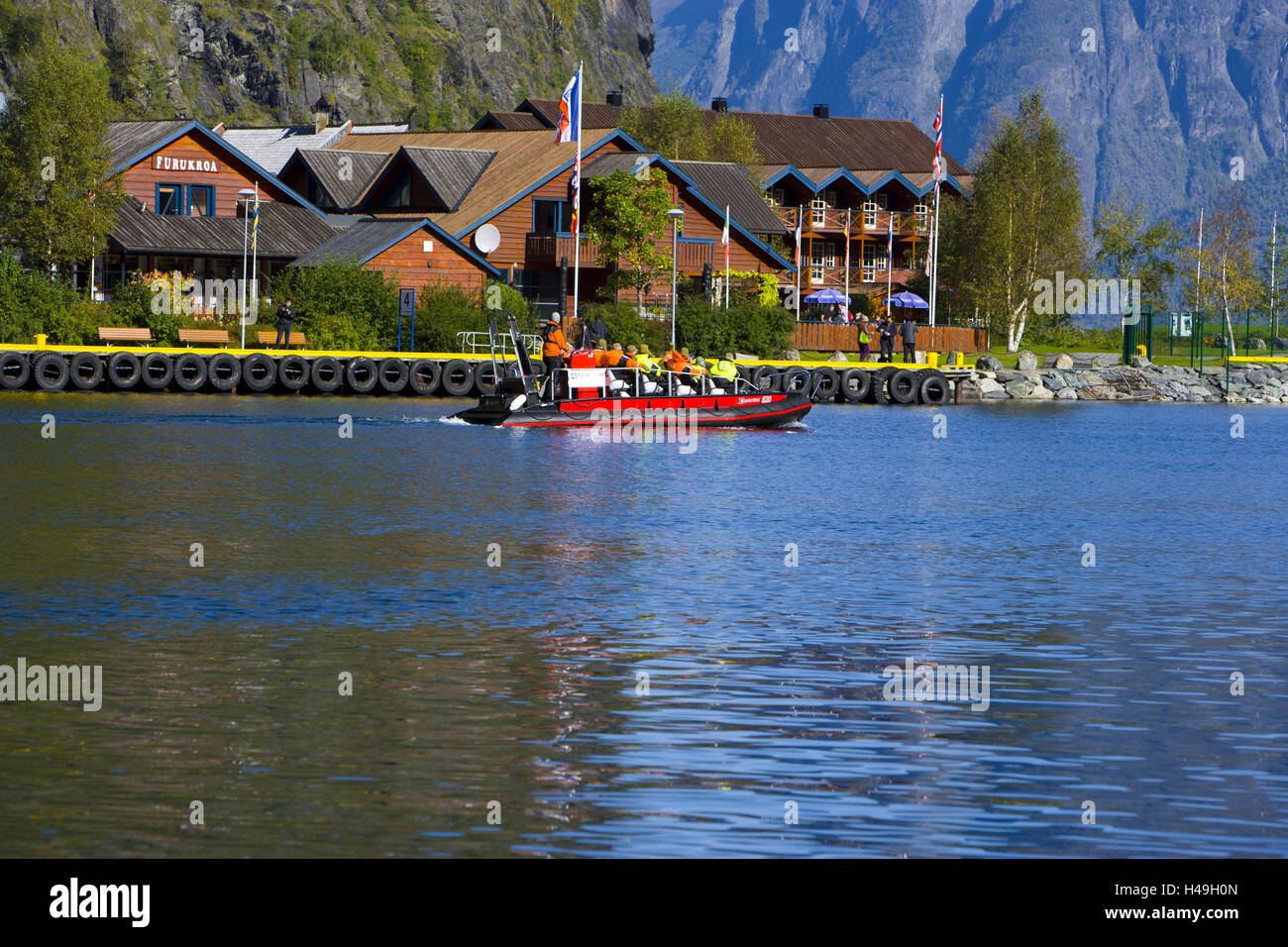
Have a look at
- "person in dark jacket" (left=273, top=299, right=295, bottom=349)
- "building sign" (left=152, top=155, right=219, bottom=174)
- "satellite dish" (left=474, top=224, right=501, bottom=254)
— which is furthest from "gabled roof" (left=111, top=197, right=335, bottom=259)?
"person in dark jacket" (left=273, top=299, right=295, bottom=349)

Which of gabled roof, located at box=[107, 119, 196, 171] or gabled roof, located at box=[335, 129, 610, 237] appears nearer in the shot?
gabled roof, located at box=[107, 119, 196, 171]

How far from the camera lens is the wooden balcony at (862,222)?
353 ft

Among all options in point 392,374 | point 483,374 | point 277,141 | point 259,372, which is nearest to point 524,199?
point 483,374

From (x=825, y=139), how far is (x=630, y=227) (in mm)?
51345

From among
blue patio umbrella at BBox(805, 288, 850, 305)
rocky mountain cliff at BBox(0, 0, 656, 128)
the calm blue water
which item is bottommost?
the calm blue water

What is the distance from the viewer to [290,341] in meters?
63.4

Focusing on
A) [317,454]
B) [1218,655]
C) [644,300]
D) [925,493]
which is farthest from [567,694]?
[644,300]

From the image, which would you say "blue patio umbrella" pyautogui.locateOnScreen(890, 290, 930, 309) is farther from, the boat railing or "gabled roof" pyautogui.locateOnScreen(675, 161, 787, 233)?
the boat railing

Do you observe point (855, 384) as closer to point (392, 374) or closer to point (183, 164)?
point (392, 374)

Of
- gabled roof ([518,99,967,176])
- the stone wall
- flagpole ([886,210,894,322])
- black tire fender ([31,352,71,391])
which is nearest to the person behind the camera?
black tire fender ([31,352,71,391])

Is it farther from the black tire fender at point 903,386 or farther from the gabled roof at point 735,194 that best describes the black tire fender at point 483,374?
the gabled roof at point 735,194

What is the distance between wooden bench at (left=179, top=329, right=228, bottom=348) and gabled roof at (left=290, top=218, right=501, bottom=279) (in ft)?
30.3

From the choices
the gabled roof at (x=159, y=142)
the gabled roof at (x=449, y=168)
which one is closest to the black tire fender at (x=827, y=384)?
the gabled roof at (x=449, y=168)

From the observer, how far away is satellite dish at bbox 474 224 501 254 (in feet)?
265
